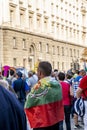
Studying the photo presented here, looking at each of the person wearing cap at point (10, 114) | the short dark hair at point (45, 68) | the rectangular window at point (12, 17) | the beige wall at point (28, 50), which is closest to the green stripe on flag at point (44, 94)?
the short dark hair at point (45, 68)

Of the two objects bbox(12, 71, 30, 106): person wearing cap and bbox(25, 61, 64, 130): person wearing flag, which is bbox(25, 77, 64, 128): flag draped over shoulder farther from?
bbox(12, 71, 30, 106): person wearing cap

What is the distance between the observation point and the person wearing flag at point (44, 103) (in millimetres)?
6559

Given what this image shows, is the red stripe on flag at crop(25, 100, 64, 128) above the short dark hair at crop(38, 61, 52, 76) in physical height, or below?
below

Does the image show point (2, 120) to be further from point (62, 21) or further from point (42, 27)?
point (62, 21)

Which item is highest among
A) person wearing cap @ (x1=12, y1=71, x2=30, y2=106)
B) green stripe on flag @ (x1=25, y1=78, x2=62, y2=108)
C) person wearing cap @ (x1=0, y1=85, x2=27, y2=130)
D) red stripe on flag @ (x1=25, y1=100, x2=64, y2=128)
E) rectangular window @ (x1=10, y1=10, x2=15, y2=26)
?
rectangular window @ (x1=10, y1=10, x2=15, y2=26)

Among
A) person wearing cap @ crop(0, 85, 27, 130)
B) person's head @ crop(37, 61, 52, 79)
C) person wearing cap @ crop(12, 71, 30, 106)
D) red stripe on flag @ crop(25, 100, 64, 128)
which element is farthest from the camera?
person wearing cap @ crop(12, 71, 30, 106)

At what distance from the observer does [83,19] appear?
7775cm

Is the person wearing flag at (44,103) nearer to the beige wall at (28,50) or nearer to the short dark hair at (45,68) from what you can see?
the short dark hair at (45,68)

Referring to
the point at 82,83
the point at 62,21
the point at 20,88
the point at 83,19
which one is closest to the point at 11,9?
the point at 62,21

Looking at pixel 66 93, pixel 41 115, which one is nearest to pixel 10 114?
pixel 41 115

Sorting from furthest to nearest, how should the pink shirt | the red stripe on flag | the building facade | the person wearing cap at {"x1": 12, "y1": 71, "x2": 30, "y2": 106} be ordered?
the building facade
the person wearing cap at {"x1": 12, "y1": 71, "x2": 30, "y2": 106}
the pink shirt
the red stripe on flag

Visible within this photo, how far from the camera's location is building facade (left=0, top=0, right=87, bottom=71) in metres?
48.2

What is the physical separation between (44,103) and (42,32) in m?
50.4

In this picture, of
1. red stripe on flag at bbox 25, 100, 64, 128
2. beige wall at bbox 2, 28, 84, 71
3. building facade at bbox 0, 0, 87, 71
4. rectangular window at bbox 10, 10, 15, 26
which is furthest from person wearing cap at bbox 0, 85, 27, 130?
rectangular window at bbox 10, 10, 15, 26
